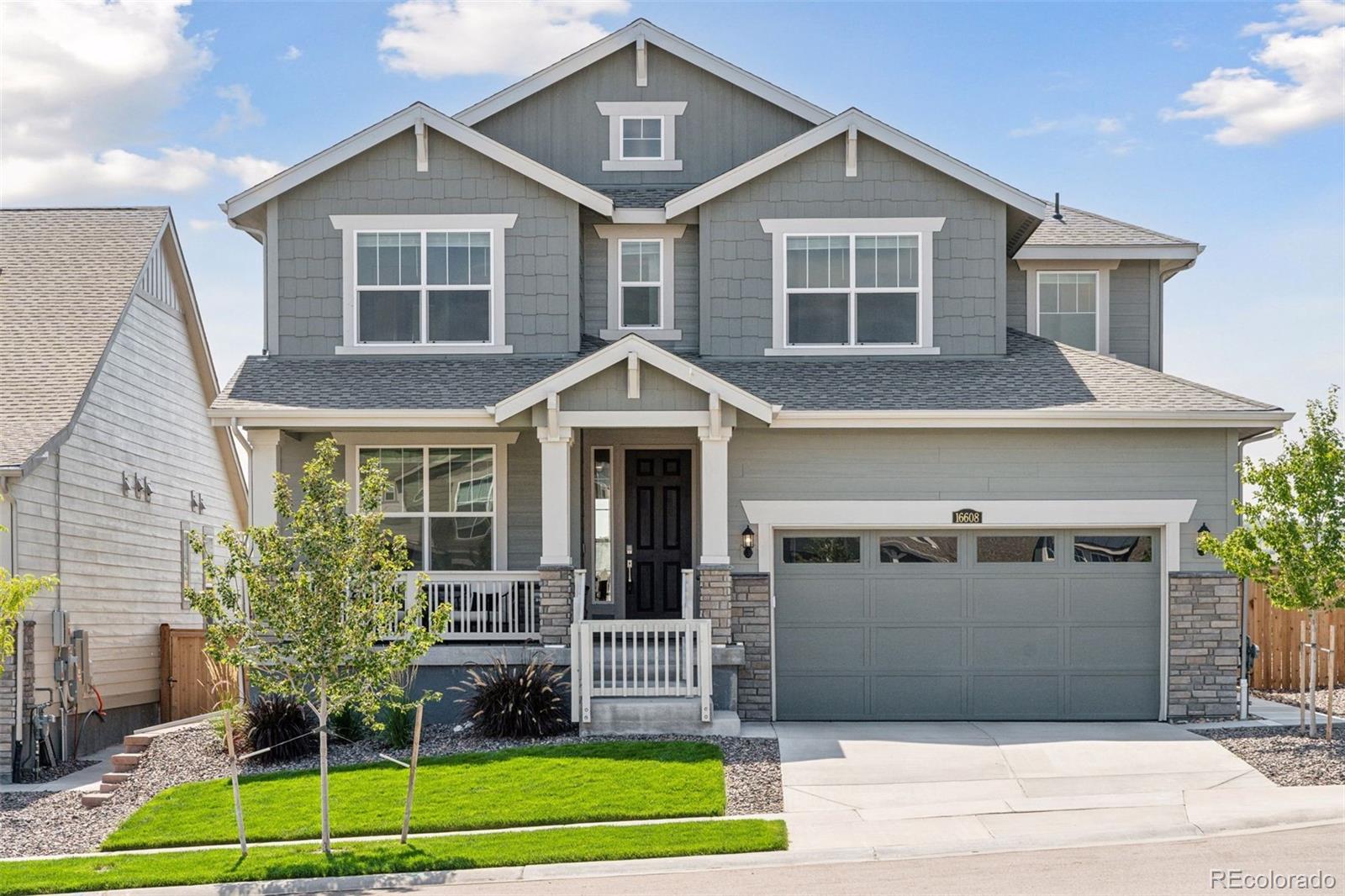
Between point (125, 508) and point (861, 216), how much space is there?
35.4 feet

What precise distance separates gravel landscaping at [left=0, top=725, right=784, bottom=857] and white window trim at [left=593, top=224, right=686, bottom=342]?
575cm

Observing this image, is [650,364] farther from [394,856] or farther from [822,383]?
[394,856]

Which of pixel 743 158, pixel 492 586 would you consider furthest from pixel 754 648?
pixel 743 158

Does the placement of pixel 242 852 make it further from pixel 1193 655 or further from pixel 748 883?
pixel 1193 655

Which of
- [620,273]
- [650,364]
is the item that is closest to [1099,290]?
[620,273]

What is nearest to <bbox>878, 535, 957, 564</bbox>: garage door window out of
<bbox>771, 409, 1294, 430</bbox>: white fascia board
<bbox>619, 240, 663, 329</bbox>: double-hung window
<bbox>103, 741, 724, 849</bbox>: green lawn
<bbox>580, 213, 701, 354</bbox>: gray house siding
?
<bbox>771, 409, 1294, 430</bbox>: white fascia board

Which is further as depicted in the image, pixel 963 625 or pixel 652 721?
pixel 963 625

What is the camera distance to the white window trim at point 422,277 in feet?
57.0

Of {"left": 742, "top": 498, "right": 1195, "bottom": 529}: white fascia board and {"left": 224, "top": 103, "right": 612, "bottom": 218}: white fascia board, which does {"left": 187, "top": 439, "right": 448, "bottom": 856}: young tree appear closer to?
{"left": 742, "top": 498, "right": 1195, "bottom": 529}: white fascia board

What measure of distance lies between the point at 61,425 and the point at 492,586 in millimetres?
5398

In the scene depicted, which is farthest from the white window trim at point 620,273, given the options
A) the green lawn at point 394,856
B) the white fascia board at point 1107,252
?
the green lawn at point 394,856

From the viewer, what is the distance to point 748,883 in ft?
30.9

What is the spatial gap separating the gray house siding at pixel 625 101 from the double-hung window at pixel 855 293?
7.38 feet

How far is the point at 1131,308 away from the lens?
19672 millimetres
